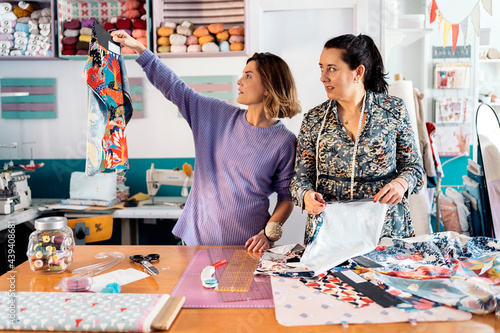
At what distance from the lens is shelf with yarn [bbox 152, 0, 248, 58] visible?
144 inches

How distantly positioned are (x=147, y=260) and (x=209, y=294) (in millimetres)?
420

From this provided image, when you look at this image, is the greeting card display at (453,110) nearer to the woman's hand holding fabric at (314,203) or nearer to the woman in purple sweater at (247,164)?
the woman in purple sweater at (247,164)

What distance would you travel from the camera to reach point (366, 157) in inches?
72.3

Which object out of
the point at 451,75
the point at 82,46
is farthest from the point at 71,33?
the point at 451,75

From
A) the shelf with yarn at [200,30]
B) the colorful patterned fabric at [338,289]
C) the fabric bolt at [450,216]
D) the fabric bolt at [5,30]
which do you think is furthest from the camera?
the fabric bolt at [5,30]

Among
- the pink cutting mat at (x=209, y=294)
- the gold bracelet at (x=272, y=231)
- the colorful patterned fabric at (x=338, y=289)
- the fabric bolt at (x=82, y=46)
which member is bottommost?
the pink cutting mat at (x=209, y=294)

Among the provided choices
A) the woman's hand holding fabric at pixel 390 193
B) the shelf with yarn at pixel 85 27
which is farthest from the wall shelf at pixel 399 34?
the woman's hand holding fabric at pixel 390 193

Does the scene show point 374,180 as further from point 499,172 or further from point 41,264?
point 41,264

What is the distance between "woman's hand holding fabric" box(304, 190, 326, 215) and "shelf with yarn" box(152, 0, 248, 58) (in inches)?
87.4

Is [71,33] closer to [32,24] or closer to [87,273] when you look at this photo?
[32,24]

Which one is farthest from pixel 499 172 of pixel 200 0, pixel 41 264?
pixel 200 0

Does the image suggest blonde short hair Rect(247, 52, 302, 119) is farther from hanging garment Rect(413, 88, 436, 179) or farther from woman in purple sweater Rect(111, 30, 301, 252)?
hanging garment Rect(413, 88, 436, 179)

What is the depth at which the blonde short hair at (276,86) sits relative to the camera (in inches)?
81.5

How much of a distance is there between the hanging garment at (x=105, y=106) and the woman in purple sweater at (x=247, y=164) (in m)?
0.13
